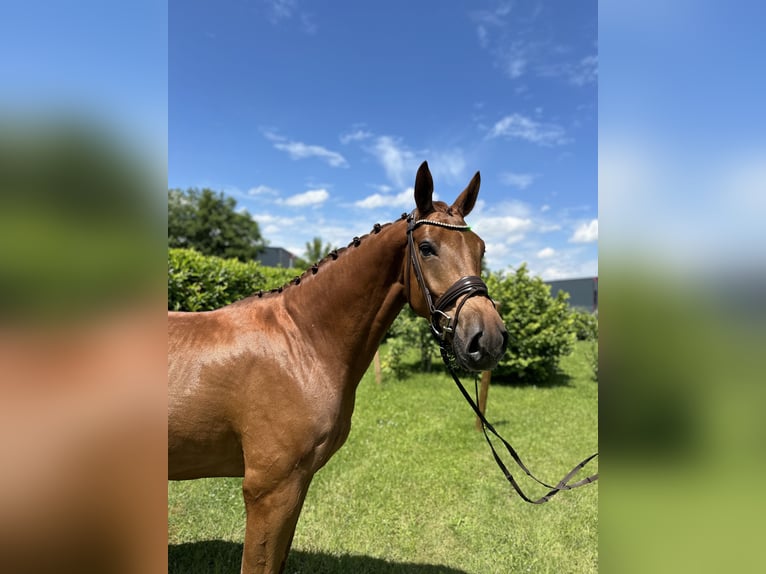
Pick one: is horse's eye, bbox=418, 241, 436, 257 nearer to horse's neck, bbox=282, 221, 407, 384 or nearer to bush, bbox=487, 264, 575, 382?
horse's neck, bbox=282, 221, 407, 384

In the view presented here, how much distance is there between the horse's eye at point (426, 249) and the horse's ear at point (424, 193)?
21 centimetres

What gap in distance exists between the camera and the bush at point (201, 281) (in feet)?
26.1

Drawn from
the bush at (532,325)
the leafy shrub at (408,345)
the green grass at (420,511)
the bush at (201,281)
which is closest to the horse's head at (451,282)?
the green grass at (420,511)

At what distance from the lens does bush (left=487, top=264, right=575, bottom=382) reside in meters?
11.2

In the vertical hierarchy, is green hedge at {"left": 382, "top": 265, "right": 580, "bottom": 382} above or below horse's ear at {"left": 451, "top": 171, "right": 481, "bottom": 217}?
below

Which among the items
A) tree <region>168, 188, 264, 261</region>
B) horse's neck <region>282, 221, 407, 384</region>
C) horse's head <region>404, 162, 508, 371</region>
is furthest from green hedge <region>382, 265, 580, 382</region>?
tree <region>168, 188, 264, 261</region>

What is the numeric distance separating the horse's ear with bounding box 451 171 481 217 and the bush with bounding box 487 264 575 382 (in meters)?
8.82
